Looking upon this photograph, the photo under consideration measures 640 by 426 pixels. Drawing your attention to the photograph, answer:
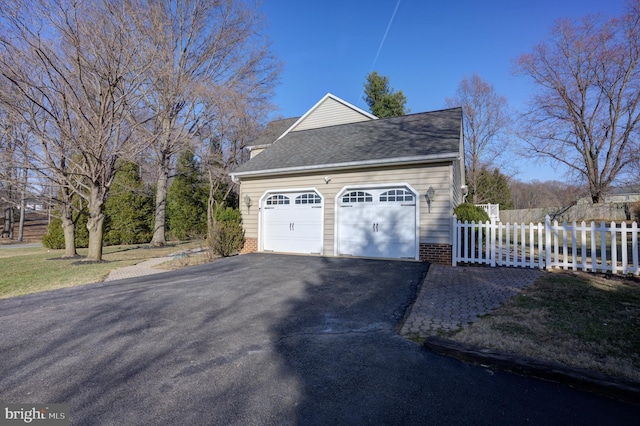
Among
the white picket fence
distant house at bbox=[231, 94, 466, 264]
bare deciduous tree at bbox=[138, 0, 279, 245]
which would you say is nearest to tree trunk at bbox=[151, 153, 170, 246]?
bare deciduous tree at bbox=[138, 0, 279, 245]

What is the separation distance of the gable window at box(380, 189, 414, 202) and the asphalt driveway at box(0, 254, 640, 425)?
14.3ft

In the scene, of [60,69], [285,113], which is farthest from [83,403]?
[285,113]

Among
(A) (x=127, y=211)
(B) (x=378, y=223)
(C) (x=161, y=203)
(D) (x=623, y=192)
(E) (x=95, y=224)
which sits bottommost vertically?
(E) (x=95, y=224)

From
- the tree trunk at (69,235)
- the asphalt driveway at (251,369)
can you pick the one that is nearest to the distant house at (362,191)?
the asphalt driveway at (251,369)

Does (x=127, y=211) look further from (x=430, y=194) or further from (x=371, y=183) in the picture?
(x=430, y=194)

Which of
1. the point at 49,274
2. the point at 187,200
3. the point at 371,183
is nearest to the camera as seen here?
the point at 49,274

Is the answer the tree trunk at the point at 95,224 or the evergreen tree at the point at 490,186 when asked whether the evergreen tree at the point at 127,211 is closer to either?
the tree trunk at the point at 95,224

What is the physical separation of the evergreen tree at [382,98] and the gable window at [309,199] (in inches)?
739

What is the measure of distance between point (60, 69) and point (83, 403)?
459 inches

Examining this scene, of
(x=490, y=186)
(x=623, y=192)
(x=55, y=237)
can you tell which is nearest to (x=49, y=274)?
(x=55, y=237)

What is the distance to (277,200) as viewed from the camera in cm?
1206

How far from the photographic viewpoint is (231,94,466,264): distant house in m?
9.29

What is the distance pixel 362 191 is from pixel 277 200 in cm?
343

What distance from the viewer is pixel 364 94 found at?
1181 inches
